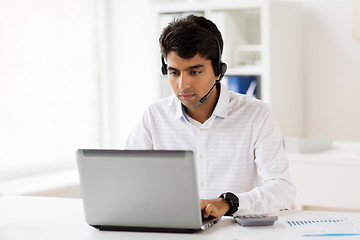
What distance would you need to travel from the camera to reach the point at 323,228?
5.34ft

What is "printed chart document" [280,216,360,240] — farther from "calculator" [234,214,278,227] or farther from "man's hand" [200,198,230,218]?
"man's hand" [200,198,230,218]

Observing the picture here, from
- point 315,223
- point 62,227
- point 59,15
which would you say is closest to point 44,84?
point 59,15

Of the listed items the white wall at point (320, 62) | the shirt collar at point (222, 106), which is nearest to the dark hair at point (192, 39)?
the shirt collar at point (222, 106)

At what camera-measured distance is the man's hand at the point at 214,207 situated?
167cm

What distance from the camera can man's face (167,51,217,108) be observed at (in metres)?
1.97

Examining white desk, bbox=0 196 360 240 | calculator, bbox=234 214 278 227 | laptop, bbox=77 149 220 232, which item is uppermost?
laptop, bbox=77 149 220 232

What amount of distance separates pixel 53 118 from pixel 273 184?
234 cm

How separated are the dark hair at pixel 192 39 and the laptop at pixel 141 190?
0.53 m

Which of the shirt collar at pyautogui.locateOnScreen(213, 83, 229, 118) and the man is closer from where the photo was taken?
the man

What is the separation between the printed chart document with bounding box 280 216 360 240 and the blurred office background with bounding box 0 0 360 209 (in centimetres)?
177

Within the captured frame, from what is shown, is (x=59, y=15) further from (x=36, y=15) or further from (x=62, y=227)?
(x=62, y=227)

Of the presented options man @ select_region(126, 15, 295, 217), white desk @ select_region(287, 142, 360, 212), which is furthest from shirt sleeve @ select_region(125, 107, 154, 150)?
white desk @ select_region(287, 142, 360, 212)

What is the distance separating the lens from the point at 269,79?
3.50 meters

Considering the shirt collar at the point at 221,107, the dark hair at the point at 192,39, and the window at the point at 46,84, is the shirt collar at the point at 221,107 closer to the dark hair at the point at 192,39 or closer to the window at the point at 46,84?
the dark hair at the point at 192,39
